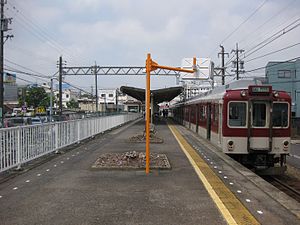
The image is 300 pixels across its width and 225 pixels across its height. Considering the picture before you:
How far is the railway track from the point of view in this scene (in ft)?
28.2

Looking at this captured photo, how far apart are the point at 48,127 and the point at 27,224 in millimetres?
6232

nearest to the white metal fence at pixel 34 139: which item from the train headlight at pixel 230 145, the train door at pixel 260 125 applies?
the train headlight at pixel 230 145

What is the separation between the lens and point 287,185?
31.2 ft

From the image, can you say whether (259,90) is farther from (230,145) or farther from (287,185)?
(287,185)

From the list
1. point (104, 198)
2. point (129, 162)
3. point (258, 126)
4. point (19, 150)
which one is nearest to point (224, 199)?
point (104, 198)

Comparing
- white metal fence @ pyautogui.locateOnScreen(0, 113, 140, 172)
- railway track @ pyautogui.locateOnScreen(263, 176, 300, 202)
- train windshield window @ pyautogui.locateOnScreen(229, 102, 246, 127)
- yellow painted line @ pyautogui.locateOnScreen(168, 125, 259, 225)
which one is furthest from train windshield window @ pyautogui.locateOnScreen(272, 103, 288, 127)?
white metal fence @ pyautogui.locateOnScreen(0, 113, 140, 172)

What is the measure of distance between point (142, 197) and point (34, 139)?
15.4 ft

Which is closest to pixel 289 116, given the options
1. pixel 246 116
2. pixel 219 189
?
pixel 246 116

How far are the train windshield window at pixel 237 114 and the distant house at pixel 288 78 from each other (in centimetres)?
3005

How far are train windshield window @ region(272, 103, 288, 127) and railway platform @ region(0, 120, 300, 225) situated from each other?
6.93 feet

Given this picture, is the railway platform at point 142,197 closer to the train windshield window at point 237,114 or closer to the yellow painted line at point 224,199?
the yellow painted line at point 224,199

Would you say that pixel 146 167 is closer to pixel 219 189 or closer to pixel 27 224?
pixel 219 189

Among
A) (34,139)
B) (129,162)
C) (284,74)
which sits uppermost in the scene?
(284,74)

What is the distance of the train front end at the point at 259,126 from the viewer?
32.8 feet
